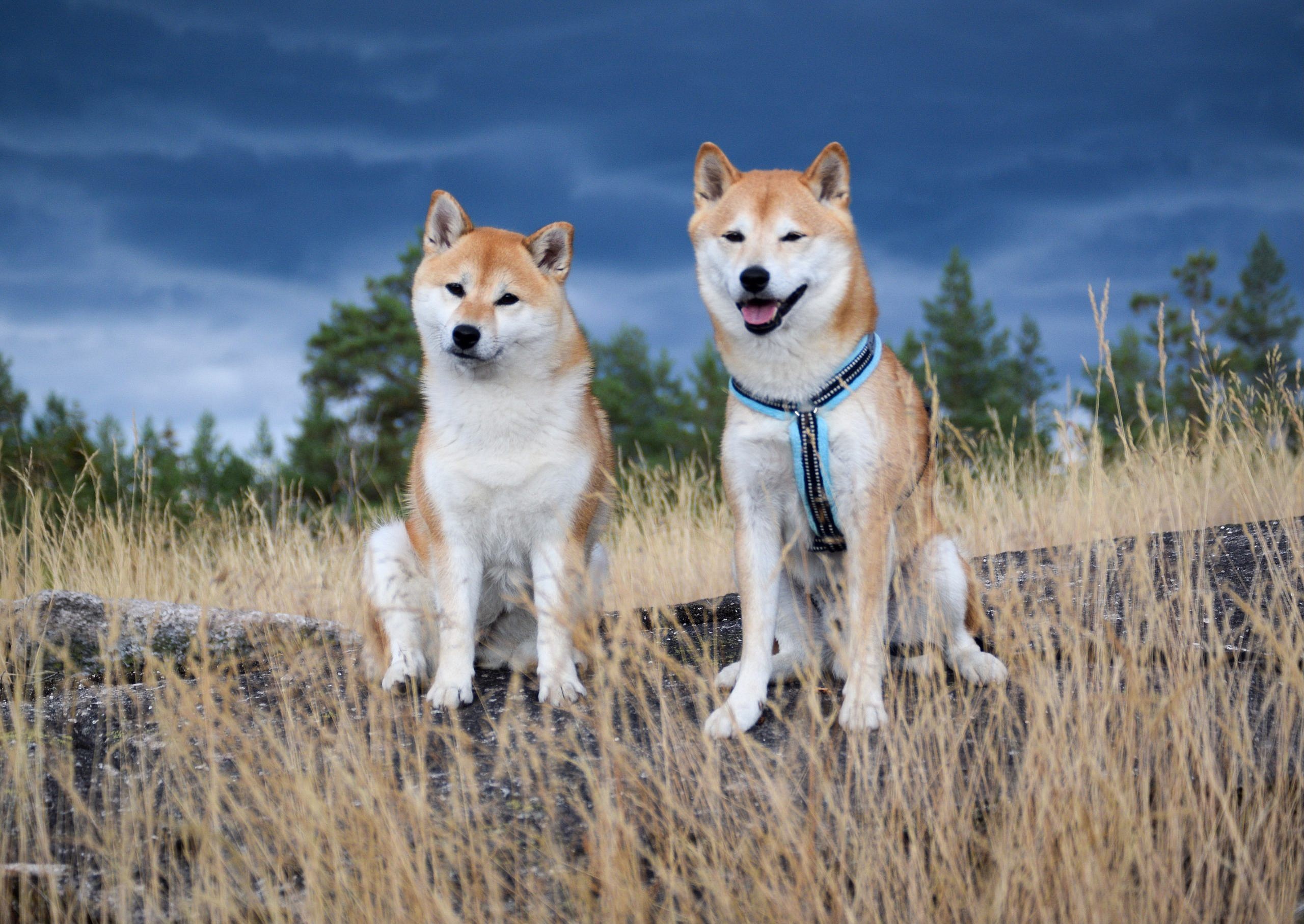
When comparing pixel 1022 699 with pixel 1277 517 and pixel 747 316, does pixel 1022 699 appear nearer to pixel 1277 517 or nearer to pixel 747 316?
pixel 747 316

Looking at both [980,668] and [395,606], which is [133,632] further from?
[980,668]

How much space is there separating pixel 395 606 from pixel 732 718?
5.25 ft

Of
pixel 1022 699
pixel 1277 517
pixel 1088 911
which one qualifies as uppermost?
pixel 1277 517

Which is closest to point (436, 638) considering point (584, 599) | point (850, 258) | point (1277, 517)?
point (584, 599)

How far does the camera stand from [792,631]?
3.64 metres

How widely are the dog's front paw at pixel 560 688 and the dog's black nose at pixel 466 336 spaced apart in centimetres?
138

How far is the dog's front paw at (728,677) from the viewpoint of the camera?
3.49m

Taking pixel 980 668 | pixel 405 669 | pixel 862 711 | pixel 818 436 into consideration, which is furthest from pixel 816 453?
pixel 405 669

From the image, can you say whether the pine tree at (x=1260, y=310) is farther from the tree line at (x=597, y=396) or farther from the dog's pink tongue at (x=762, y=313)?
the dog's pink tongue at (x=762, y=313)

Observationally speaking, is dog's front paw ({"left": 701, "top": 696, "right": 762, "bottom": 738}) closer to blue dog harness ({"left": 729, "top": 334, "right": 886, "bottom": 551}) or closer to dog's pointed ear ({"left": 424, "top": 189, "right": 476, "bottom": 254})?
blue dog harness ({"left": 729, "top": 334, "right": 886, "bottom": 551})

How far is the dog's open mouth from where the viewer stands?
3.35 metres

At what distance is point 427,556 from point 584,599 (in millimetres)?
711

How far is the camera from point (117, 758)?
130 inches

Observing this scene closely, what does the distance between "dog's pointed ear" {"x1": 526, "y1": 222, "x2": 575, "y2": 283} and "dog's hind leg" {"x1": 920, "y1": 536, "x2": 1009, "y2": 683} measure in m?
2.03
